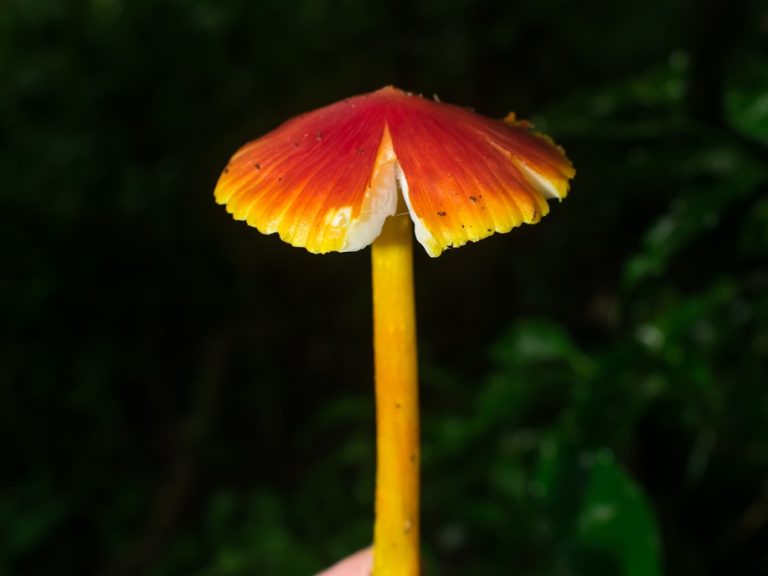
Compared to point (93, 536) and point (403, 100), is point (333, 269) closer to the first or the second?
point (93, 536)

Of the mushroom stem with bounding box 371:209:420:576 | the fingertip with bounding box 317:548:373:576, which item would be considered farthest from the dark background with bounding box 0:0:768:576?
the mushroom stem with bounding box 371:209:420:576

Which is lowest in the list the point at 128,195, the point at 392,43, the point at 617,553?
the point at 617,553

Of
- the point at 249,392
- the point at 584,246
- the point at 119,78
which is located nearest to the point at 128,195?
the point at 119,78

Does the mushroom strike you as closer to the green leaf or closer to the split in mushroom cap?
the split in mushroom cap

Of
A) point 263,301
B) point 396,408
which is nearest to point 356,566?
point 396,408

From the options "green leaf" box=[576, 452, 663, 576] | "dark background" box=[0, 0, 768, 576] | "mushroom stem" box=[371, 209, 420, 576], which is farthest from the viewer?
"dark background" box=[0, 0, 768, 576]

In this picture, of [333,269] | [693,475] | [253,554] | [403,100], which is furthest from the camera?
[333,269]

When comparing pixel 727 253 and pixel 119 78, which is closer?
pixel 727 253
